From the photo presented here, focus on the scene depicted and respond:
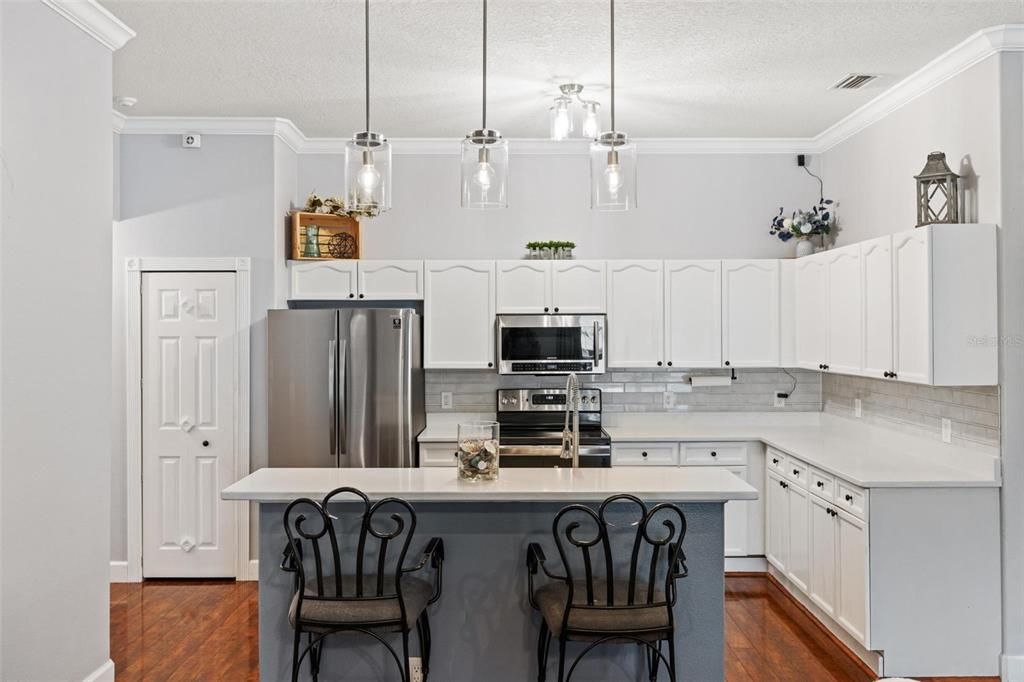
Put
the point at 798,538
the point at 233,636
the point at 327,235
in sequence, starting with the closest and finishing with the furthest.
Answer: the point at 233,636
the point at 798,538
the point at 327,235

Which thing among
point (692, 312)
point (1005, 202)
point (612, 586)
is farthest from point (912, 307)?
point (612, 586)

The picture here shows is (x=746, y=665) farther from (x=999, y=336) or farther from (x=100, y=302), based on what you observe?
(x=100, y=302)

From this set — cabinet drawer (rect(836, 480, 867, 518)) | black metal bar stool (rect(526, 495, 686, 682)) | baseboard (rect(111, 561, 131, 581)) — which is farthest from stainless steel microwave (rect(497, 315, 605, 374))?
baseboard (rect(111, 561, 131, 581))

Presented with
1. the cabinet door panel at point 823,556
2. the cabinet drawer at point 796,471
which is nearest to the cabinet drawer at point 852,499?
the cabinet door panel at point 823,556

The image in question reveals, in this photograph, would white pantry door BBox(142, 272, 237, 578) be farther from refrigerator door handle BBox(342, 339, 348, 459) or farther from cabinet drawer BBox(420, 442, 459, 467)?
cabinet drawer BBox(420, 442, 459, 467)

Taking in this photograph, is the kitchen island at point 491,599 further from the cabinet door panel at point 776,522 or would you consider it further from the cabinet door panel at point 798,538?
the cabinet door panel at point 776,522

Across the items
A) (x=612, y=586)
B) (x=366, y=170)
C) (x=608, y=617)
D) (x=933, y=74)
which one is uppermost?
(x=933, y=74)

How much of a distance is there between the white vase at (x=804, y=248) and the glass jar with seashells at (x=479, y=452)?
124 inches

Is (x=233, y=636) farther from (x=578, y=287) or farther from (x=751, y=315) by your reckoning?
(x=751, y=315)

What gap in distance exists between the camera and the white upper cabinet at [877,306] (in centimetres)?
376

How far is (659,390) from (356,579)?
320 cm

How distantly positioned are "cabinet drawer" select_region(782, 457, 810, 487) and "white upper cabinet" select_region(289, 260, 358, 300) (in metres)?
2.94

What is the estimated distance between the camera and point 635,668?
289 cm

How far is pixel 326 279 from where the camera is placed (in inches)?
199
